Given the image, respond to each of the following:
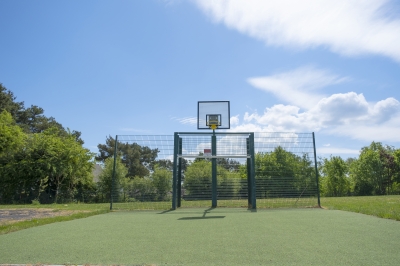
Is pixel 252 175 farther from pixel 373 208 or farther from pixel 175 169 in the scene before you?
pixel 373 208

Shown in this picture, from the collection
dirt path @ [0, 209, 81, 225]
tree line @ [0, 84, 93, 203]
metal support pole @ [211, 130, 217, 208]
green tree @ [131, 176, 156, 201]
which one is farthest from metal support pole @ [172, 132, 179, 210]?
tree line @ [0, 84, 93, 203]

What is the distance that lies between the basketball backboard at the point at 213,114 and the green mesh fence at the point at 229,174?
Answer: 1.01 m

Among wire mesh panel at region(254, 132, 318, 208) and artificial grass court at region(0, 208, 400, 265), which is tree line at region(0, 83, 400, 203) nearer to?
wire mesh panel at region(254, 132, 318, 208)

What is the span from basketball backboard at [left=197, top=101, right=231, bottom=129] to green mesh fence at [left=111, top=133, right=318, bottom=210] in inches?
39.6

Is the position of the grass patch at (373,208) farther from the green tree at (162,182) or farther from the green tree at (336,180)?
the green tree at (336,180)

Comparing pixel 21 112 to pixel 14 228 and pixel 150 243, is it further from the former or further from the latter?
pixel 150 243

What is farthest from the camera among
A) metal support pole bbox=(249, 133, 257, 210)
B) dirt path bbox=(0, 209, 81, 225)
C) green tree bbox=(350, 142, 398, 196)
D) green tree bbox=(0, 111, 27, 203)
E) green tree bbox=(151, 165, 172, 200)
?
green tree bbox=(350, 142, 398, 196)

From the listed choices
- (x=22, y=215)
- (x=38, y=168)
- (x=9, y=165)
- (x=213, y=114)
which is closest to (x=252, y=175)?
(x=213, y=114)

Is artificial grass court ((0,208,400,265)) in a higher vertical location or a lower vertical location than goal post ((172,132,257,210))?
lower

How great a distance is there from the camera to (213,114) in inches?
422

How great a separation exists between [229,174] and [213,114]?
8.00ft

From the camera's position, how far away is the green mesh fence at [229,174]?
367 inches

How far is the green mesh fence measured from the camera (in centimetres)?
933

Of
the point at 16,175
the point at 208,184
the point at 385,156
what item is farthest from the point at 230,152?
the point at 385,156
